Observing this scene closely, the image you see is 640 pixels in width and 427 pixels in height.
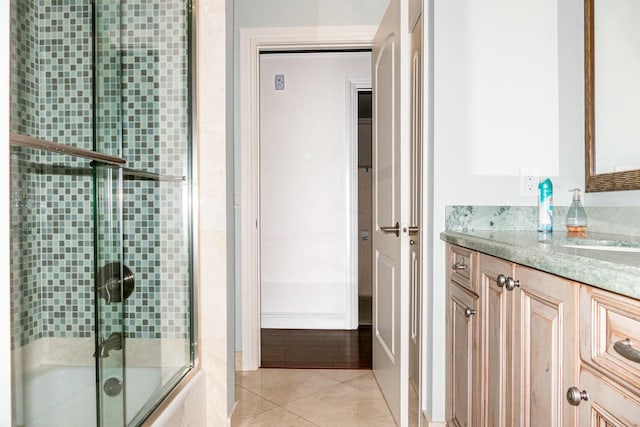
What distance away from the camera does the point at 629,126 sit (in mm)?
1475

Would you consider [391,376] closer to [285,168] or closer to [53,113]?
Result: [53,113]

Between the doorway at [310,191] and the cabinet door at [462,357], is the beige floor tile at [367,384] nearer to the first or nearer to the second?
the cabinet door at [462,357]

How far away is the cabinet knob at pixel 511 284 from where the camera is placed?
117cm

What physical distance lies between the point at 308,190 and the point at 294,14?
1396 millimetres

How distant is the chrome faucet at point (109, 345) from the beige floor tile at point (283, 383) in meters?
1.08

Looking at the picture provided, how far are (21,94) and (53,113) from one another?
0.40 feet

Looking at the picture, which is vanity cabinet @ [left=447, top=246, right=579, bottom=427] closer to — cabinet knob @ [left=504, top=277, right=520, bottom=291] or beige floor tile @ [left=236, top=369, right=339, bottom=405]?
cabinet knob @ [left=504, top=277, right=520, bottom=291]

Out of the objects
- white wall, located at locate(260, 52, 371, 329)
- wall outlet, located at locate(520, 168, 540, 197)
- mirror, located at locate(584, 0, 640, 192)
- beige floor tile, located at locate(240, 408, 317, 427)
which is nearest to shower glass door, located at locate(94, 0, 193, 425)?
beige floor tile, located at locate(240, 408, 317, 427)

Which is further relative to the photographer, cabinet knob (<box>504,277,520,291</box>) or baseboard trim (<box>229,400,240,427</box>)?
baseboard trim (<box>229,400,240,427</box>)

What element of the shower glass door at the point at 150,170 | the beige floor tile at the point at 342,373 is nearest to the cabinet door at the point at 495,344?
the shower glass door at the point at 150,170

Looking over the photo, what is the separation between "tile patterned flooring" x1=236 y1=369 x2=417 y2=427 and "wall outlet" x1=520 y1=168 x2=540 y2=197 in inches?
46.9

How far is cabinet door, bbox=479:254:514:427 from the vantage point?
1.22m
